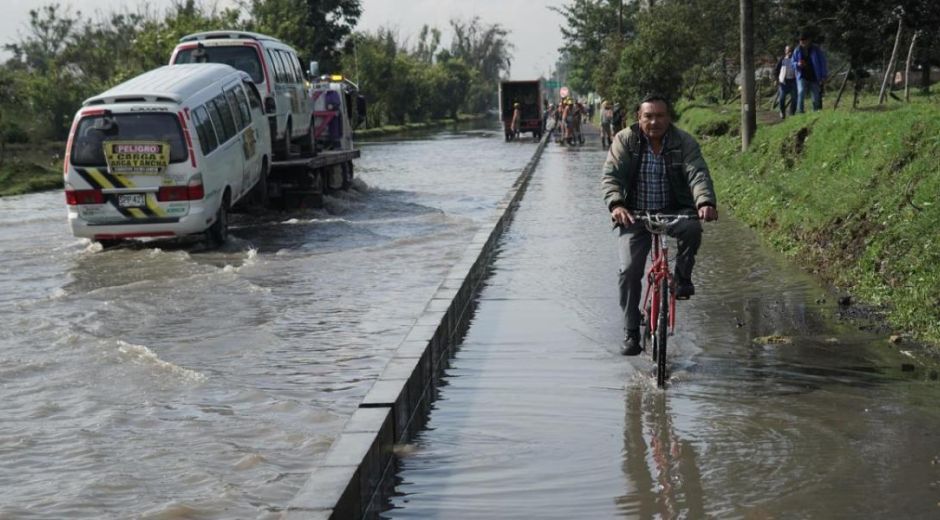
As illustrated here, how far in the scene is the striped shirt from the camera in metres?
8.11

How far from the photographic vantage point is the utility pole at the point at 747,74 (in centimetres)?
2209

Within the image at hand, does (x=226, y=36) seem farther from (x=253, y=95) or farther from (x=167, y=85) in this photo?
(x=167, y=85)

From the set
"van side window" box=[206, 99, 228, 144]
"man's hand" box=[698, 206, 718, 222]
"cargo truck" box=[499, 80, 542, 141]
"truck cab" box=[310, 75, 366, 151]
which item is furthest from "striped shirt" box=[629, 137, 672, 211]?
"cargo truck" box=[499, 80, 542, 141]

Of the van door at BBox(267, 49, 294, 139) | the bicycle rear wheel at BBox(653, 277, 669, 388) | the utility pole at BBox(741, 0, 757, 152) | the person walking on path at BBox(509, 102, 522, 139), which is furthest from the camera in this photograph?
the person walking on path at BBox(509, 102, 522, 139)

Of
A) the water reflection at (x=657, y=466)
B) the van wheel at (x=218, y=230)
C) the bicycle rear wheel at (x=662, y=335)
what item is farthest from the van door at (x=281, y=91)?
the water reflection at (x=657, y=466)

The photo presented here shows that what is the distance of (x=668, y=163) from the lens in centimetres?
810

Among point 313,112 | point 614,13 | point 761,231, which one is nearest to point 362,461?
point 761,231

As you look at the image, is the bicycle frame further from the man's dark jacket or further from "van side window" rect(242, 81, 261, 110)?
"van side window" rect(242, 81, 261, 110)

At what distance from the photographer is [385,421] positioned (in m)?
6.31

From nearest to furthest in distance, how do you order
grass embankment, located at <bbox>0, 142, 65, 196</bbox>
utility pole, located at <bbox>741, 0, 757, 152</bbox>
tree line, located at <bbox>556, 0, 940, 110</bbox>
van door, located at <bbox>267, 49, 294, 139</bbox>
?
1. van door, located at <bbox>267, 49, 294, 139</bbox>
2. utility pole, located at <bbox>741, 0, 757, 152</bbox>
3. tree line, located at <bbox>556, 0, 940, 110</bbox>
4. grass embankment, located at <bbox>0, 142, 65, 196</bbox>

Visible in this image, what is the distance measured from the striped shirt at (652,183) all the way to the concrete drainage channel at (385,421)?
1.68m

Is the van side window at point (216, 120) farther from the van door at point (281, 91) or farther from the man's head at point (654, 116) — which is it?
the man's head at point (654, 116)

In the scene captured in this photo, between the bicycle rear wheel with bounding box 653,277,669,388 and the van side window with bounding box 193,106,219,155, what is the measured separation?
9762mm

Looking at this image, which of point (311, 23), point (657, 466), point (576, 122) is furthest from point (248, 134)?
point (311, 23)
